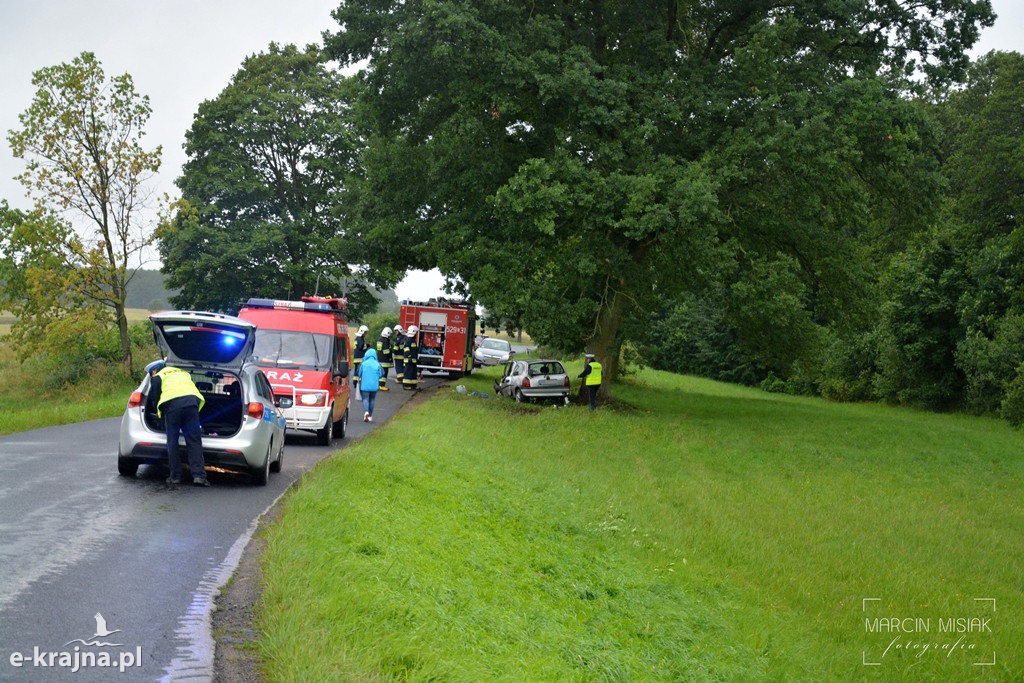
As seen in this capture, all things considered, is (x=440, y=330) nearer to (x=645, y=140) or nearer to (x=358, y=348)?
(x=358, y=348)

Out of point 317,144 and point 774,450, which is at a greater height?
point 317,144

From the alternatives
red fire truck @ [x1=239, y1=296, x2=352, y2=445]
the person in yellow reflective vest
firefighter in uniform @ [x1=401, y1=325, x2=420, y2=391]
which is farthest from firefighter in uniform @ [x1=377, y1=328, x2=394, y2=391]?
red fire truck @ [x1=239, y1=296, x2=352, y2=445]

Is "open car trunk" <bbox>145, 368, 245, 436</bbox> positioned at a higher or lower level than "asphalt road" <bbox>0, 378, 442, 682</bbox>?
higher

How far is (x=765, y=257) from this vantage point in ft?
101

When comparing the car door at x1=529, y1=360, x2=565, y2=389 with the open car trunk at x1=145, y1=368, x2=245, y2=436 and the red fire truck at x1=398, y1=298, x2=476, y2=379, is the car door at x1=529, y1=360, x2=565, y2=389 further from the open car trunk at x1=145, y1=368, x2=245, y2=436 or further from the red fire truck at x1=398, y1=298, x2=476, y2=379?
the open car trunk at x1=145, y1=368, x2=245, y2=436

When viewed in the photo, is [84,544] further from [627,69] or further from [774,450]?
[627,69]

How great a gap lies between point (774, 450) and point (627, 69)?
36.3ft

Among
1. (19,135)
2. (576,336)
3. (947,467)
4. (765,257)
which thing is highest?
(19,135)

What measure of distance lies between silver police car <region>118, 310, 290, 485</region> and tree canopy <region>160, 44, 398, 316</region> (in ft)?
116

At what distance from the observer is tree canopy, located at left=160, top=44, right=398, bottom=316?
50.2m

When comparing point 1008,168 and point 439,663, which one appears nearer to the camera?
point 439,663

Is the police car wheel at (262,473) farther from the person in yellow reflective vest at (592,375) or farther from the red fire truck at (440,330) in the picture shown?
the red fire truck at (440,330)

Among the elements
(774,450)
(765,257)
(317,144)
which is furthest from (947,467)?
(317,144)

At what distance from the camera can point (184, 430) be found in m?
12.4
